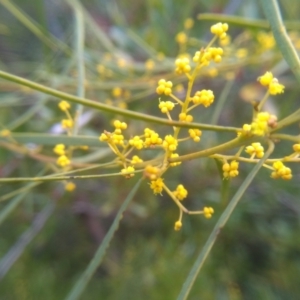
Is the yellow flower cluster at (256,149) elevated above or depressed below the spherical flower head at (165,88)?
below

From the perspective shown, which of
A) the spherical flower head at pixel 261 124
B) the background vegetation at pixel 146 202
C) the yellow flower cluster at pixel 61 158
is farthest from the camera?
the background vegetation at pixel 146 202

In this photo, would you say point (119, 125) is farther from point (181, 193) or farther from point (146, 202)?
point (146, 202)

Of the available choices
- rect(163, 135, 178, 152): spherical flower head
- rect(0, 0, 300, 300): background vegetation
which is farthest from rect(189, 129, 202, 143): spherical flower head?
rect(0, 0, 300, 300): background vegetation

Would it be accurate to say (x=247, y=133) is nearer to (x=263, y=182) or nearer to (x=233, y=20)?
(x=233, y=20)

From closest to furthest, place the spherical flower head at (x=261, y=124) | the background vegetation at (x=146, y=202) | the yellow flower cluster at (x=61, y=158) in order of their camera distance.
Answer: the spherical flower head at (x=261, y=124)
the yellow flower cluster at (x=61, y=158)
the background vegetation at (x=146, y=202)

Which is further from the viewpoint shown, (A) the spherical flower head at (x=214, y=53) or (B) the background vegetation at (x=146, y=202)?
(B) the background vegetation at (x=146, y=202)

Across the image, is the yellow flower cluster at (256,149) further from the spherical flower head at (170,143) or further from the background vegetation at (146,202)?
the background vegetation at (146,202)

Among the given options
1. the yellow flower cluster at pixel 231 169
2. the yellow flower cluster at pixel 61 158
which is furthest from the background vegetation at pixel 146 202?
the yellow flower cluster at pixel 231 169

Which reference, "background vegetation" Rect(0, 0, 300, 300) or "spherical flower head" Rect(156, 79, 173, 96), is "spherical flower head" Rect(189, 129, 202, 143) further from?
"background vegetation" Rect(0, 0, 300, 300)

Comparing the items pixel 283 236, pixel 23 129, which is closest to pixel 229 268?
pixel 283 236
